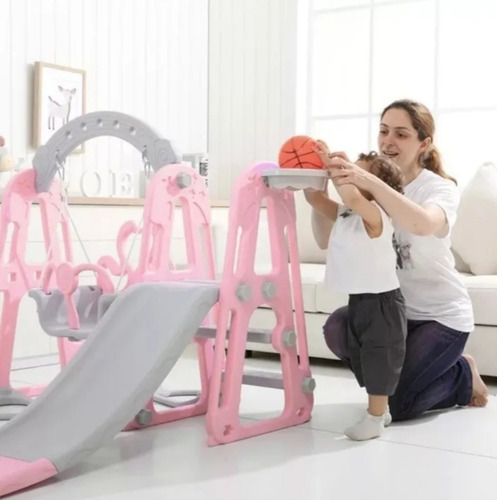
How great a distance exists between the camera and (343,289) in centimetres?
241

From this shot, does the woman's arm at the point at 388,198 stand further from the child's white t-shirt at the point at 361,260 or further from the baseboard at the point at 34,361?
the baseboard at the point at 34,361

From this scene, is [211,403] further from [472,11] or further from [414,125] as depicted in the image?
[472,11]

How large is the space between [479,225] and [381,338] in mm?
1427

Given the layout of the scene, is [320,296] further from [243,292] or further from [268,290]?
[243,292]

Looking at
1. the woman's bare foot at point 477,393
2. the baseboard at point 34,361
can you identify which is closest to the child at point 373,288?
the woman's bare foot at point 477,393

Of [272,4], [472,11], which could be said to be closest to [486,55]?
[472,11]

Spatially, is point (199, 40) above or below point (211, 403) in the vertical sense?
above

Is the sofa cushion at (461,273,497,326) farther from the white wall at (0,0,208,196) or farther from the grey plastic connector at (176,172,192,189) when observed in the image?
the white wall at (0,0,208,196)

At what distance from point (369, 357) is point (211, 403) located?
46cm

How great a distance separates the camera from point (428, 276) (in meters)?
2.68

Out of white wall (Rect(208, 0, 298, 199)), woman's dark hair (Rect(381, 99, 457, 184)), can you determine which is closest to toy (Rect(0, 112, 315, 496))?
woman's dark hair (Rect(381, 99, 457, 184))

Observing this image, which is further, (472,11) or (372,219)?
(472,11)

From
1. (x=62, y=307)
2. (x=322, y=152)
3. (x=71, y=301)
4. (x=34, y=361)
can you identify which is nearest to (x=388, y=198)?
(x=322, y=152)

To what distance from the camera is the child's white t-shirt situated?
2391 mm
